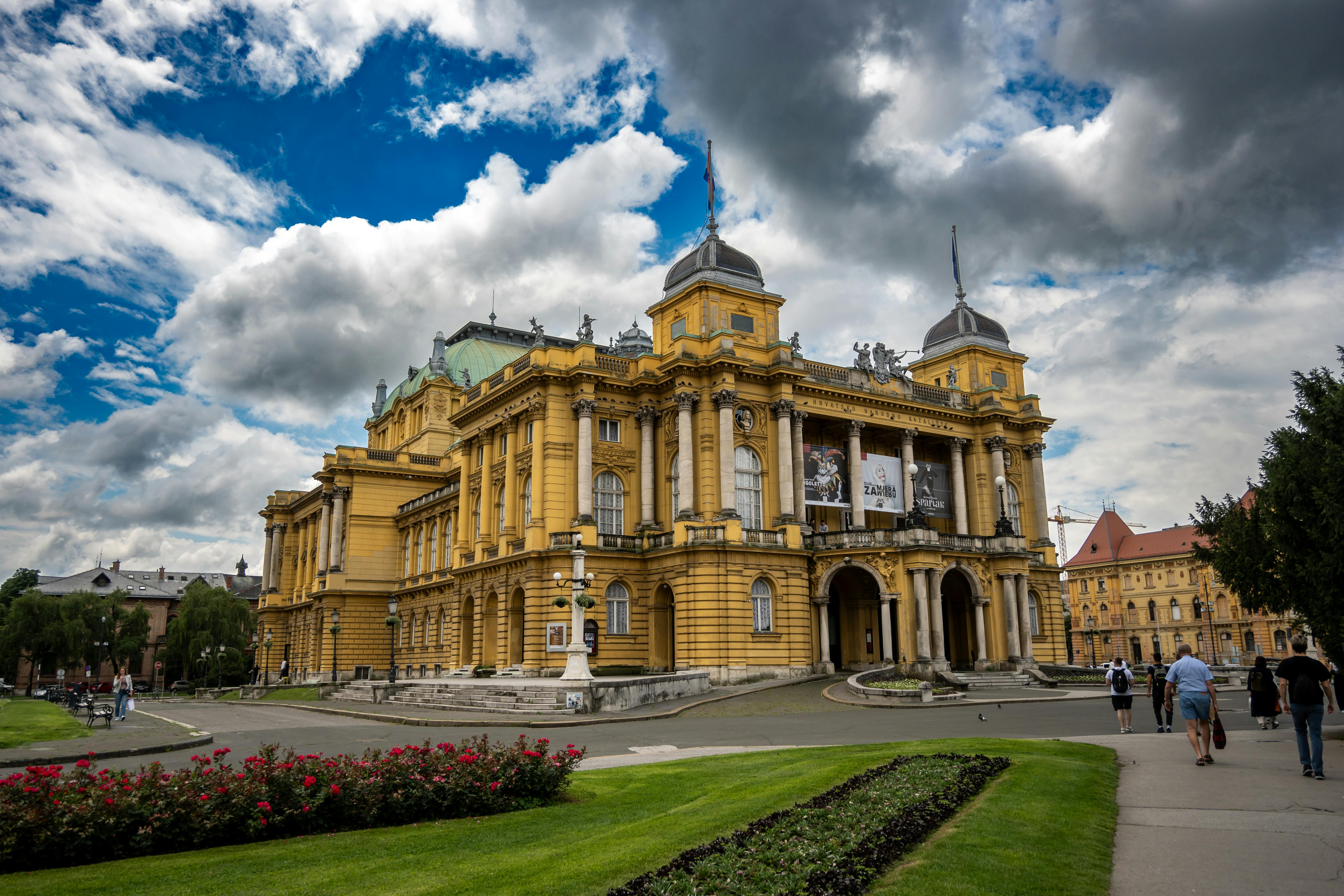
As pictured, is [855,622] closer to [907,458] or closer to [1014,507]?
[907,458]

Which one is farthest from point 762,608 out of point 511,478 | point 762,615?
point 511,478

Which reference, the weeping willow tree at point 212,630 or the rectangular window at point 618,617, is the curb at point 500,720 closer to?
the rectangular window at point 618,617

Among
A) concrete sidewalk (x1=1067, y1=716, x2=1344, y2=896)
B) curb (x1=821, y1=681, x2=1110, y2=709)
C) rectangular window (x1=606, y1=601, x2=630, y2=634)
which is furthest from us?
rectangular window (x1=606, y1=601, x2=630, y2=634)

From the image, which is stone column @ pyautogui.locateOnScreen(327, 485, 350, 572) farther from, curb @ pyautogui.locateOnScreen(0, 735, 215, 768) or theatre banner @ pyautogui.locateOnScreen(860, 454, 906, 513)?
curb @ pyautogui.locateOnScreen(0, 735, 215, 768)

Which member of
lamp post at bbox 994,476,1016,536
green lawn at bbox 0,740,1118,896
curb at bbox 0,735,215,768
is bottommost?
curb at bbox 0,735,215,768

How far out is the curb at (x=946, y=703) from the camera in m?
32.4

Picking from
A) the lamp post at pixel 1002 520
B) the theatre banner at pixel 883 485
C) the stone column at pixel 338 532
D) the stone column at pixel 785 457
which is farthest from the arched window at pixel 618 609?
the stone column at pixel 338 532

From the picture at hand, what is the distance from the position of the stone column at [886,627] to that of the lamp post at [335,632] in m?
29.5

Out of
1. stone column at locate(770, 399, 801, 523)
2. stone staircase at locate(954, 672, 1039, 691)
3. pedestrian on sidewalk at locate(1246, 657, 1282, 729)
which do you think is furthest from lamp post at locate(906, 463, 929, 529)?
pedestrian on sidewalk at locate(1246, 657, 1282, 729)

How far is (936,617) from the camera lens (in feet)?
144

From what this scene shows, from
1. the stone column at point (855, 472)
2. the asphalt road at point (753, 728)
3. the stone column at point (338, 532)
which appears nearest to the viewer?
the asphalt road at point (753, 728)

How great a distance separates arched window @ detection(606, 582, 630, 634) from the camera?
4572cm

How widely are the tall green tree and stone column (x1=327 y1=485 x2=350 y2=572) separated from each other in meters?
59.3

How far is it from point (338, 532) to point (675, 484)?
31.4 m
